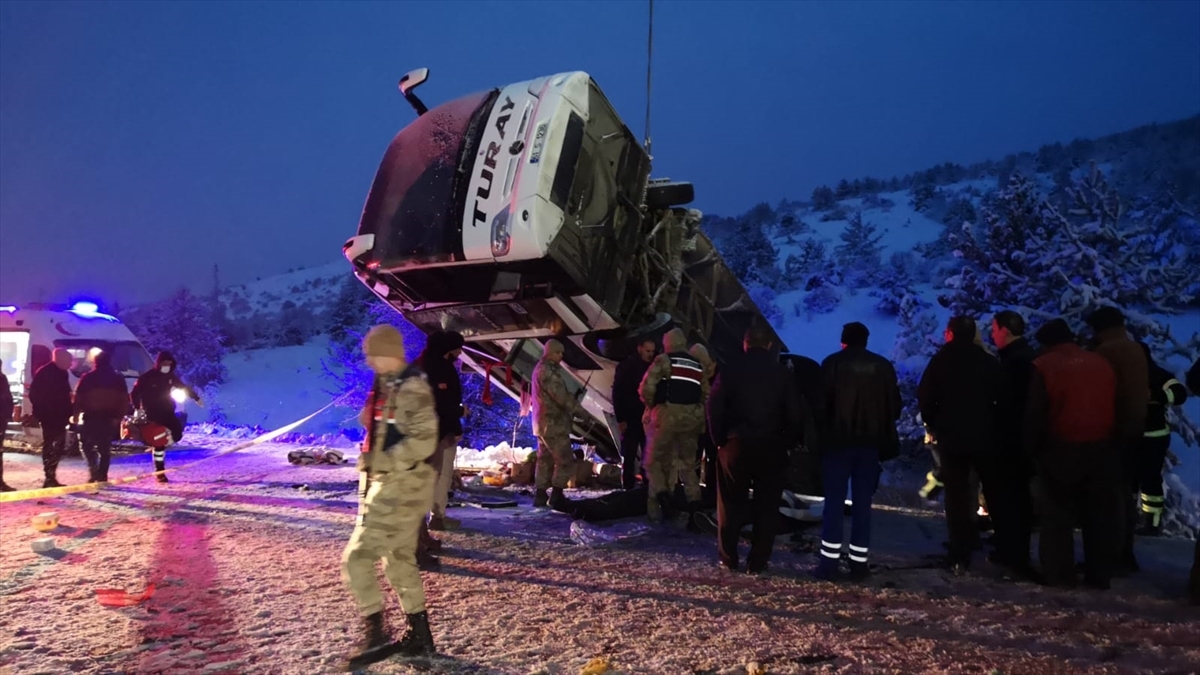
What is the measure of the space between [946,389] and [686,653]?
300 centimetres

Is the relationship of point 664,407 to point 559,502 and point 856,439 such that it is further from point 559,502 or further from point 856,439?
point 856,439

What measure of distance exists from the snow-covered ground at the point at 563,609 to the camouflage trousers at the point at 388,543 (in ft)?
1.07

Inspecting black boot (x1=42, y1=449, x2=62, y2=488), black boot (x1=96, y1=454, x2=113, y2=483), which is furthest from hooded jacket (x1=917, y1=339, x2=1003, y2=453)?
black boot (x1=42, y1=449, x2=62, y2=488)

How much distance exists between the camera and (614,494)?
7.41 metres

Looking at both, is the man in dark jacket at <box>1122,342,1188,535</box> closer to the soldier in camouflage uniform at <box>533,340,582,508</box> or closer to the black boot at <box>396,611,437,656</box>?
the soldier in camouflage uniform at <box>533,340,582,508</box>

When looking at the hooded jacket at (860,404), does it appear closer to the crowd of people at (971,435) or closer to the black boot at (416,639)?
the crowd of people at (971,435)

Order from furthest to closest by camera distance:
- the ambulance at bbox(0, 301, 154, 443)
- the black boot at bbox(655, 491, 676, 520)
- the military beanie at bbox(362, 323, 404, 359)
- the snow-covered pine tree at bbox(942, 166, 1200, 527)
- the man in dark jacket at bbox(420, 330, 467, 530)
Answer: the snow-covered pine tree at bbox(942, 166, 1200, 527)
the ambulance at bbox(0, 301, 154, 443)
the black boot at bbox(655, 491, 676, 520)
the man in dark jacket at bbox(420, 330, 467, 530)
the military beanie at bbox(362, 323, 404, 359)

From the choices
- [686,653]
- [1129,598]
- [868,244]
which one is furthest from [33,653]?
[868,244]

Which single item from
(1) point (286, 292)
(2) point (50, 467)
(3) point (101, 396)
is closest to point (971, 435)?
(3) point (101, 396)

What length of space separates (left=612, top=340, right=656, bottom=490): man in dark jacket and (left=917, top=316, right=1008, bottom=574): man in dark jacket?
263 centimetres

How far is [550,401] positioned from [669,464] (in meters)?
1.36

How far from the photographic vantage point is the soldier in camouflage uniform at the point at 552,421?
7.51m

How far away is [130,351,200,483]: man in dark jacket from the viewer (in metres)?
10.1

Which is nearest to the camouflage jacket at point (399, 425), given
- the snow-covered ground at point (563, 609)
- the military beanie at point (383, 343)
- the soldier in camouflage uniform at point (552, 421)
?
the military beanie at point (383, 343)
